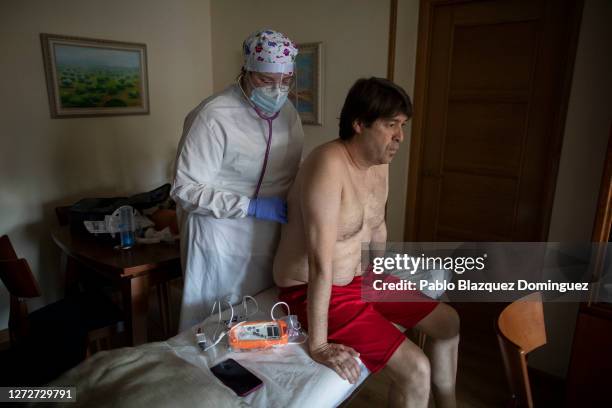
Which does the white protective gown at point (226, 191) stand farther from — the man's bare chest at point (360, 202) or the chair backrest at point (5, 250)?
the chair backrest at point (5, 250)

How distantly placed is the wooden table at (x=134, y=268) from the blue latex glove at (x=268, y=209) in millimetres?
561

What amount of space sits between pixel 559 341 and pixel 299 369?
1602 millimetres

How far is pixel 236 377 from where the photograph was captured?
1074mm

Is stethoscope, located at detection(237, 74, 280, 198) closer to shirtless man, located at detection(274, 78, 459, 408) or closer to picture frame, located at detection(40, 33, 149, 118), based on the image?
shirtless man, located at detection(274, 78, 459, 408)

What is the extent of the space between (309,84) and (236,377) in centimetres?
211

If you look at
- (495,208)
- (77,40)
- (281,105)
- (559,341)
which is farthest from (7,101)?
(559,341)

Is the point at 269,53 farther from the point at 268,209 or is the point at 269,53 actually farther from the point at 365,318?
the point at 365,318

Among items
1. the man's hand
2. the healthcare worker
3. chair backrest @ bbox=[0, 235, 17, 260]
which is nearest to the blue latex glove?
→ the healthcare worker

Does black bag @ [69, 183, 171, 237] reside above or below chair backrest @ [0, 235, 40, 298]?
above

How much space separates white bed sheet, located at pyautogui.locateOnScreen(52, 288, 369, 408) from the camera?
876 millimetres

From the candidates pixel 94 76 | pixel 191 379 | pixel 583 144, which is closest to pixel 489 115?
pixel 583 144

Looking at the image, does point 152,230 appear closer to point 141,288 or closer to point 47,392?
point 141,288

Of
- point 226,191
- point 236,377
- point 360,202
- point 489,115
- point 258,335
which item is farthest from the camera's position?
point 489,115

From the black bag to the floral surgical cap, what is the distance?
1.11 m
